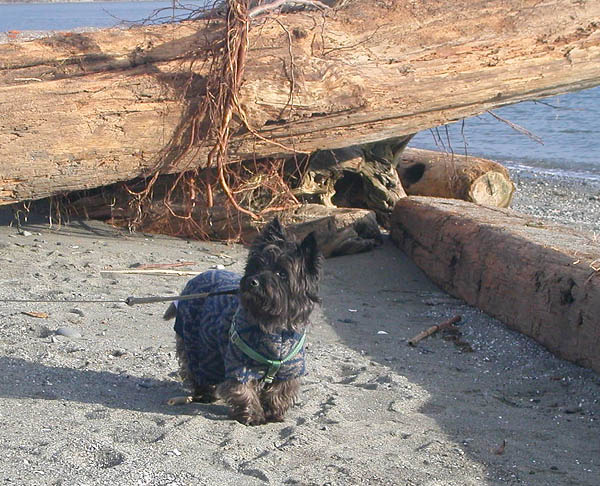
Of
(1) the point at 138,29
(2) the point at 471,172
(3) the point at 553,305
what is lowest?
(3) the point at 553,305

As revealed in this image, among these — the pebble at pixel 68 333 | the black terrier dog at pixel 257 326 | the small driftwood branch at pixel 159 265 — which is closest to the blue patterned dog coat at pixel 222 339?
the black terrier dog at pixel 257 326

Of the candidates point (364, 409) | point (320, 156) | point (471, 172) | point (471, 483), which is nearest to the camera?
point (471, 483)

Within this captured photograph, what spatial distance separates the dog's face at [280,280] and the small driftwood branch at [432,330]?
7.49 feet

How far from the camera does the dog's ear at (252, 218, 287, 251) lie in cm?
491

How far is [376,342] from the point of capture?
703cm

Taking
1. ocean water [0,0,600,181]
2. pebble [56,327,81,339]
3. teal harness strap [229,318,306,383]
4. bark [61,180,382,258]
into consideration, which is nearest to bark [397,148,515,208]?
bark [61,180,382,258]

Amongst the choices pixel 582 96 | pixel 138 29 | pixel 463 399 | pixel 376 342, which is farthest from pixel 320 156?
pixel 582 96

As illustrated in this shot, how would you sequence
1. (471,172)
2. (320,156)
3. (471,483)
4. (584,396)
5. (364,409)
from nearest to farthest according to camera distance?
(471,483) < (364,409) < (584,396) < (320,156) < (471,172)

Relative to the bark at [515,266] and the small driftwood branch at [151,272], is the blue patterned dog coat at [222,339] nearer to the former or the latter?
the bark at [515,266]

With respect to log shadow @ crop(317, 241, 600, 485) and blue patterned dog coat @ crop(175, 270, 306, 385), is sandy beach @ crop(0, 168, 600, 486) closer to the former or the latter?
log shadow @ crop(317, 241, 600, 485)

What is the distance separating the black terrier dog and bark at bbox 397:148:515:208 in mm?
6013

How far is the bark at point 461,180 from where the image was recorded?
1091 cm

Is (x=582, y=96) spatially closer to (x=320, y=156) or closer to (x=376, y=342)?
(x=320, y=156)

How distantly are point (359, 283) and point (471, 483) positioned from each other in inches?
169
